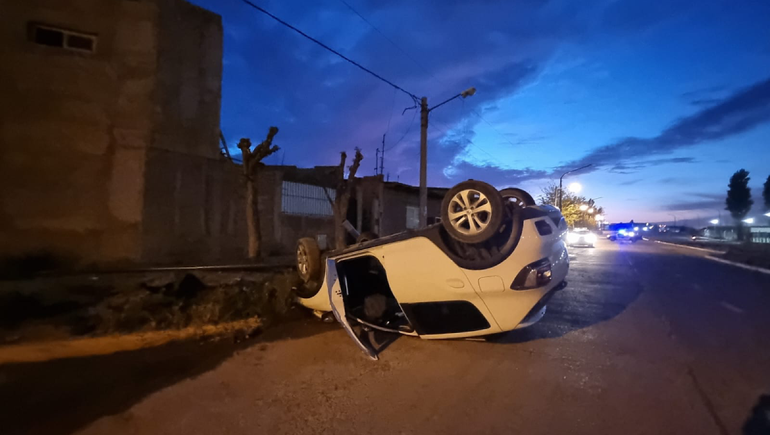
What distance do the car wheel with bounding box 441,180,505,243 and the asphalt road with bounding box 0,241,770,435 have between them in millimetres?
1372

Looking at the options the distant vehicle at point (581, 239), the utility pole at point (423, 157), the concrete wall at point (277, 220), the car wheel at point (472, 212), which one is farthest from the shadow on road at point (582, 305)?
the distant vehicle at point (581, 239)

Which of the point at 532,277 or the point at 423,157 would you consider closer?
the point at 532,277

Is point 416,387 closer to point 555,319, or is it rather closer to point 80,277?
point 555,319

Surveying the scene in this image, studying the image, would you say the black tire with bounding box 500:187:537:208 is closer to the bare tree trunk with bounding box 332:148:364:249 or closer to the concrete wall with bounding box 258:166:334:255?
the bare tree trunk with bounding box 332:148:364:249

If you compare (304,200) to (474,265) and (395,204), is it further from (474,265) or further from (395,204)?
(474,265)

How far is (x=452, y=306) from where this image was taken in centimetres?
490

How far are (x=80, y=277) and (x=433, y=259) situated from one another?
8482mm

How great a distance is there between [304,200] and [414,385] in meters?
13.8

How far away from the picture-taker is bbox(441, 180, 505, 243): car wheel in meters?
4.60

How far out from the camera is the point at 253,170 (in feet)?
39.0

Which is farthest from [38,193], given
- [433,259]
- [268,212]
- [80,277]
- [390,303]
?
[433,259]

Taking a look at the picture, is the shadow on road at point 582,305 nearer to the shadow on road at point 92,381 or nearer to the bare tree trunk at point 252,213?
the shadow on road at point 92,381

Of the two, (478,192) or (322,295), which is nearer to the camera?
(478,192)

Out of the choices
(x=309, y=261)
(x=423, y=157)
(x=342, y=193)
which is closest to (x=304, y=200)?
(x=342, y=193)
